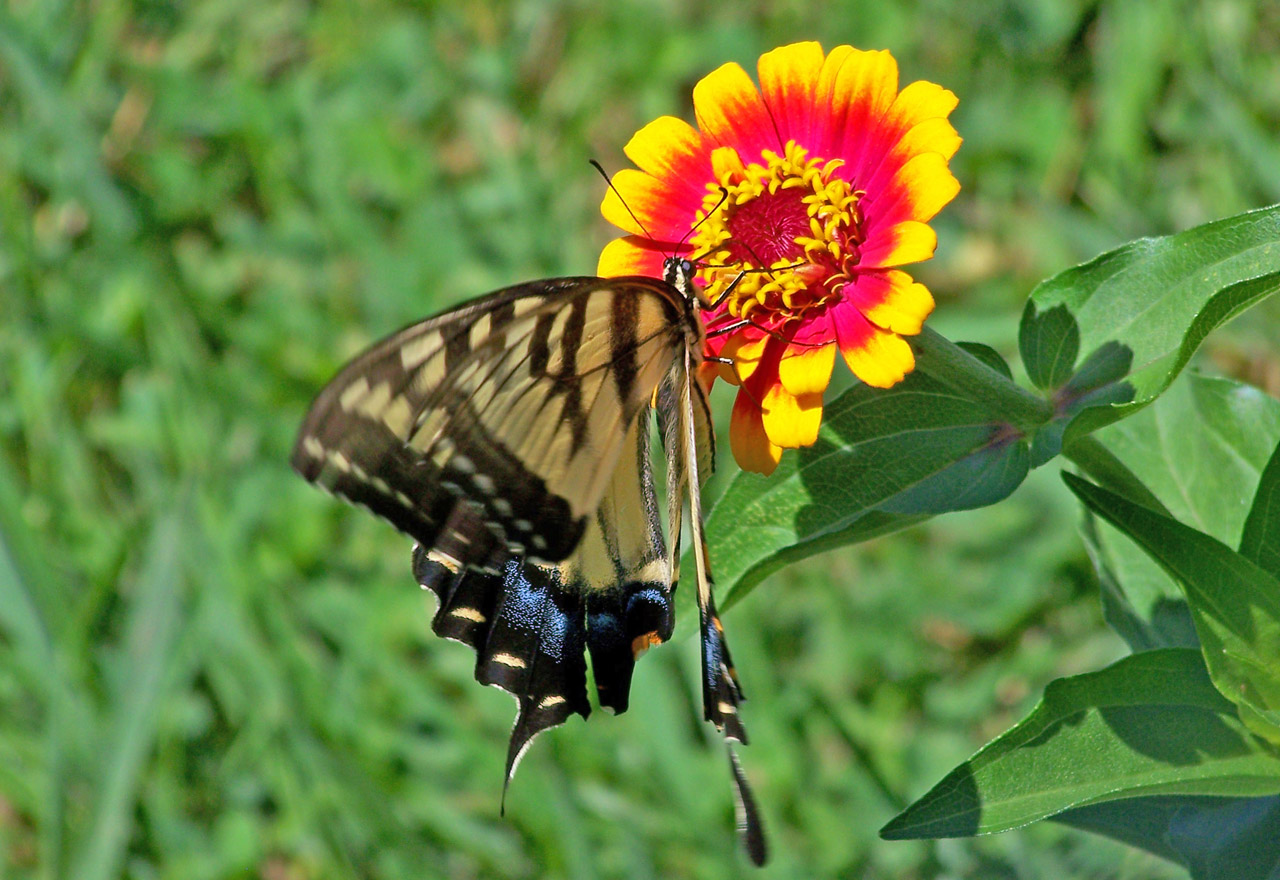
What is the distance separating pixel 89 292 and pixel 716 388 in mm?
1908

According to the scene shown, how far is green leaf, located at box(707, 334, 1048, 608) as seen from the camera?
150 centimetres

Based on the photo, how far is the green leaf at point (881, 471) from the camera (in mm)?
1501

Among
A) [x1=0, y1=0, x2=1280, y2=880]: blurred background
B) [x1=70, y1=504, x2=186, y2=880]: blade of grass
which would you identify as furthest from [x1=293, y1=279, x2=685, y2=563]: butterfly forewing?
[x1=70, y1=504, x2=186, y2=880]: blade of grass

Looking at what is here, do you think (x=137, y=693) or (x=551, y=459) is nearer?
(x=551, y=459)

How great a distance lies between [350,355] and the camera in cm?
347

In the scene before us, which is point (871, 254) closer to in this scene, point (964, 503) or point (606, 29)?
point (964, 503)

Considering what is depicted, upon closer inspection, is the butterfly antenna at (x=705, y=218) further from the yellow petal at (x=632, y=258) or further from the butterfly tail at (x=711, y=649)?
the butterfly tail at (x=711, y=649)

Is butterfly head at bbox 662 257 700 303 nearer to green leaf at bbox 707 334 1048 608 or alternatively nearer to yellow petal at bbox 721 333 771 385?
yellow petal at bbox 721 333 771 385

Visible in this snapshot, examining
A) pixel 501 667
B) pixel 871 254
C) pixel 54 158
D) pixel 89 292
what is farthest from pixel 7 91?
pixel 871 254

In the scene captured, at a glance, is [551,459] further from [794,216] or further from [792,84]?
[792,84]

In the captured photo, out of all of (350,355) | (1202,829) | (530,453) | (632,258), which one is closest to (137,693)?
(350,355)

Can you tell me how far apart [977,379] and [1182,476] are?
20.7 inches

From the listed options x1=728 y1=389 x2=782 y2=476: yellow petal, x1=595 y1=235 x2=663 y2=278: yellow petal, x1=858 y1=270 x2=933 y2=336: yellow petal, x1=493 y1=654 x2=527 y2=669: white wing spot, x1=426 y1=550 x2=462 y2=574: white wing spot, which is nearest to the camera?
x1=858 y1=270 x2=933 y2=336: yellow petal

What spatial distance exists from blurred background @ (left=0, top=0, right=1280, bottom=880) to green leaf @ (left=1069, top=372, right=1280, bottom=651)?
46 centimetres
